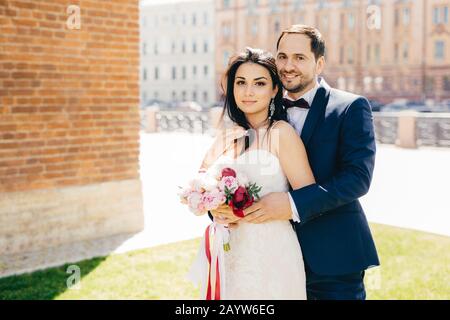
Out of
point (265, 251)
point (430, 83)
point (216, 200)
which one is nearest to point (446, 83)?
point (430, 83)

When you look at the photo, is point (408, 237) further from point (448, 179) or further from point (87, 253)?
point (448, 179)

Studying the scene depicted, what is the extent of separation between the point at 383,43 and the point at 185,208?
5209cm

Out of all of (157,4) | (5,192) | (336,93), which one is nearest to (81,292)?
(5,192)

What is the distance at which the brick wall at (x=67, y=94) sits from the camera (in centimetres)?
697

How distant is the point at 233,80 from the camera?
11.0ft

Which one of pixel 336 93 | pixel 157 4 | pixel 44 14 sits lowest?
pixel 336 93

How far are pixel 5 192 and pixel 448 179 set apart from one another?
11.2 meters

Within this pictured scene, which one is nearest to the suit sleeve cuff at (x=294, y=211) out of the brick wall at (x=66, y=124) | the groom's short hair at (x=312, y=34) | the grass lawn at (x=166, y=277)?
the groom's short hair at (x=312, y=34)

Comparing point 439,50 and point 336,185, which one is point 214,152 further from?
point 439,50

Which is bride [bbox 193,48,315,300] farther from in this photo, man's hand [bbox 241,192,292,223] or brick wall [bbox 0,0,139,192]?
brick wall [bbox 0,0,139,192]

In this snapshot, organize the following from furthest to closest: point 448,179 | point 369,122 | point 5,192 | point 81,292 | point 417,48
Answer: point 417,48 < point 448,179 < point 5,192 < point 81,292 < point 369,122

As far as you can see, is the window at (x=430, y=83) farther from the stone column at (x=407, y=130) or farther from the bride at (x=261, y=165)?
the bride at (x=261, y=165)

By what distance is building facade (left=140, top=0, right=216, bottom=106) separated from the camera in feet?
256

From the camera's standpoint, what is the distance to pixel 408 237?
26.8 feet
